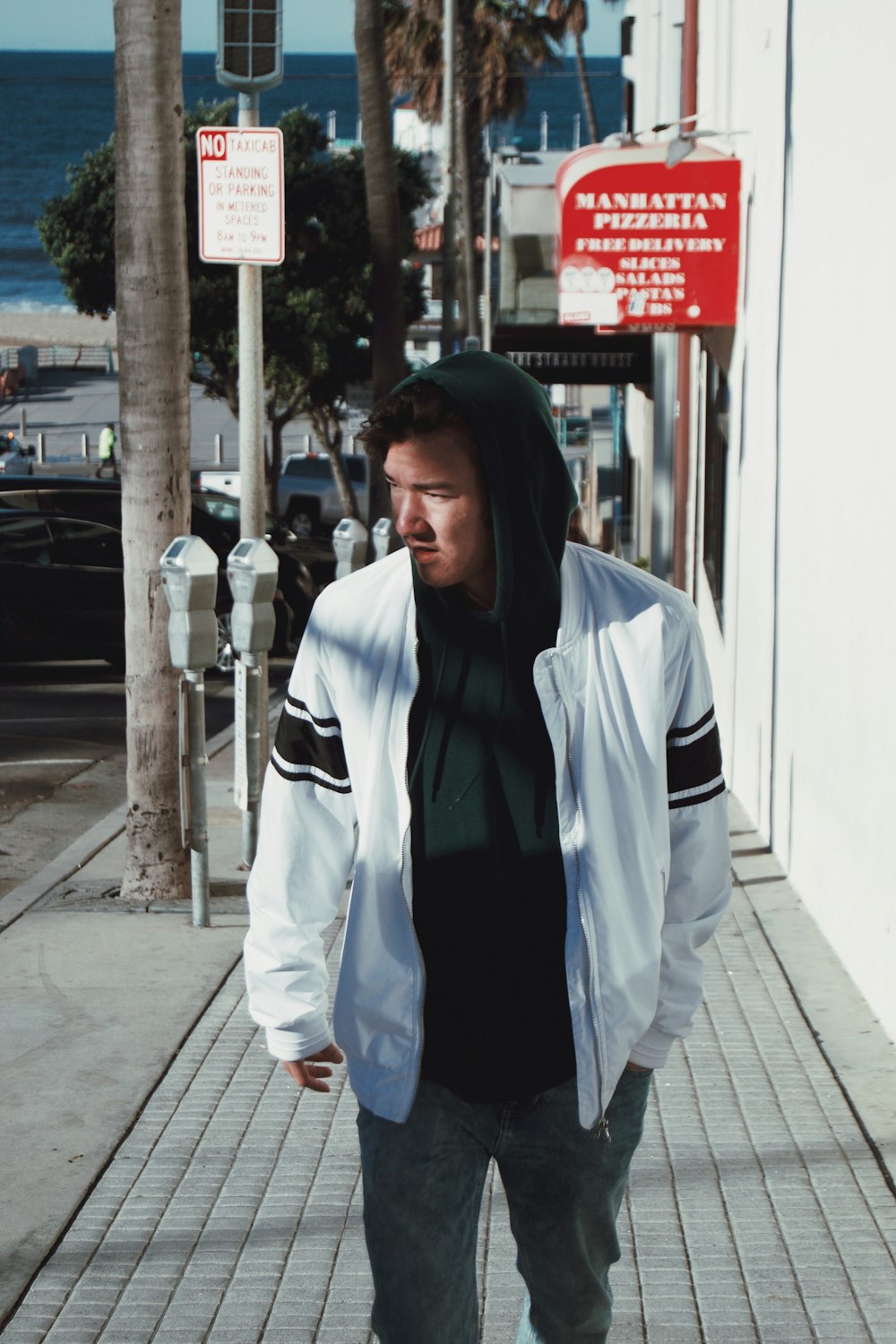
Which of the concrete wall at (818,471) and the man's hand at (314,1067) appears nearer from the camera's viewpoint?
the man's hand at (314,1067)

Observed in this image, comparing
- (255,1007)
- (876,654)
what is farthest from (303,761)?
(876,654)

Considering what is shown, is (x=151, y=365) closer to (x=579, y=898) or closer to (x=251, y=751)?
(x=251, y=751)

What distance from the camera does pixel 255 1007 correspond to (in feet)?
8.16

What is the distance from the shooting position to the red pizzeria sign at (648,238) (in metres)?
9.23

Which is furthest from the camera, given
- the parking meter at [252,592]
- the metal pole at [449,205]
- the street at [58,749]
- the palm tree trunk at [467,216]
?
the palm tree trunk at [467,216]

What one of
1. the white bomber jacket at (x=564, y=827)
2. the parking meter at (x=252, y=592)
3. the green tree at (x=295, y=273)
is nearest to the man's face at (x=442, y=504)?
the white bomber jacket at (x=564, y=827)

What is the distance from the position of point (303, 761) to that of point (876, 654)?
3.23m

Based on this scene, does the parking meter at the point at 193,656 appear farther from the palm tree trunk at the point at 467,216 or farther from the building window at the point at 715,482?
the palm tree trunk at the point at 467,216

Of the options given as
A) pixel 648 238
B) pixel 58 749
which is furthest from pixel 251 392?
pixel 58 749

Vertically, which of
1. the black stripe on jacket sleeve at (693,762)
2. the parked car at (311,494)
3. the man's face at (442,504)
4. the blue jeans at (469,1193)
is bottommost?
the parked car at (311,494)

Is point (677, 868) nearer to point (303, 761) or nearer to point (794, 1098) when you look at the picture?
point (303, 761)

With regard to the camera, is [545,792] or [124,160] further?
[124,160]

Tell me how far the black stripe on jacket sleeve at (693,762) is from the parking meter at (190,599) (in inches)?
146

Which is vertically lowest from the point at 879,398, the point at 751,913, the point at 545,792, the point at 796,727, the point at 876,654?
the point at 751,913
